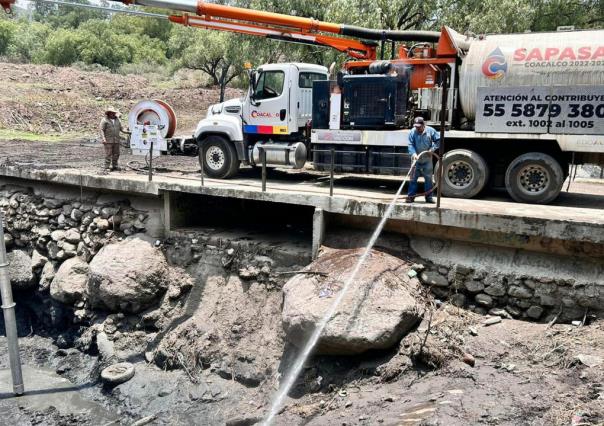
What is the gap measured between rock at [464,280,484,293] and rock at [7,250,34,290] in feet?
32.2

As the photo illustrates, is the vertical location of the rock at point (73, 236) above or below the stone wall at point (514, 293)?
below

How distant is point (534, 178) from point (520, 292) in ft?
8.79

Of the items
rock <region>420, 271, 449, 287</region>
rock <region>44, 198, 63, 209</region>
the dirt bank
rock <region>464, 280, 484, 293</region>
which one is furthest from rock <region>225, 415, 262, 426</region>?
the dirt bank

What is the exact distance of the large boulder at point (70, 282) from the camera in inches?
462

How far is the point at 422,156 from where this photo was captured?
368 inches

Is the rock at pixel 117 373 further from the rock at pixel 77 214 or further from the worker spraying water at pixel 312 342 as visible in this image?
the rock at pixel 77 214

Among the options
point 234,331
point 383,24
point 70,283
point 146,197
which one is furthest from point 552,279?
point 383,24

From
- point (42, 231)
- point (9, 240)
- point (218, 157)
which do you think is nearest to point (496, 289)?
point (218, 157)

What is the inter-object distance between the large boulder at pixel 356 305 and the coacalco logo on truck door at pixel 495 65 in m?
3.93

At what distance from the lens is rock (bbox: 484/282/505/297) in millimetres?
8422

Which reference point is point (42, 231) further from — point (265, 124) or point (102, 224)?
point (265, 124)

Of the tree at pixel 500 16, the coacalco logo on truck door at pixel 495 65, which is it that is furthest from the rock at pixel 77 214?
the tree at pixel 500 16

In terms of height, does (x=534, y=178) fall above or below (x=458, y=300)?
above

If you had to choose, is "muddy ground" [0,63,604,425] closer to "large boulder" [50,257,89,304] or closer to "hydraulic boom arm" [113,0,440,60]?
"large boulder" [50,257,89,304]
